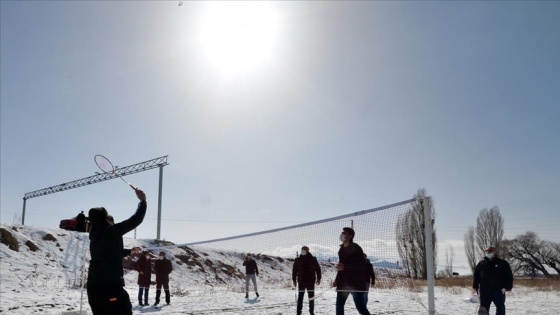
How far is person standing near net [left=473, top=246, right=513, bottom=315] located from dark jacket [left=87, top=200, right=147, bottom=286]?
7591mm

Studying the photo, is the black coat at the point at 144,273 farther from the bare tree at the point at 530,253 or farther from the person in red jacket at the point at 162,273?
the bare tree at the point at 530,253

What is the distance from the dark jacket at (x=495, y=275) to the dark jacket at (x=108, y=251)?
758cm

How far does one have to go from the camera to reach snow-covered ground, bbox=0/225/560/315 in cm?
1213

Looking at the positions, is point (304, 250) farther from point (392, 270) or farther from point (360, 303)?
point (360, 303)

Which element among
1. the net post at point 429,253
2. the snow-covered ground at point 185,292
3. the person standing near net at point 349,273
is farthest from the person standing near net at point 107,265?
the snow-covered ground at point 185,292

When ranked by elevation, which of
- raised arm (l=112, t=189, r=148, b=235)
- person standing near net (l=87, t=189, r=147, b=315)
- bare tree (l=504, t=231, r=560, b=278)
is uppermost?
raised arm (l=112, t=189, r=148, b=235)

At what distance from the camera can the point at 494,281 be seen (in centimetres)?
873

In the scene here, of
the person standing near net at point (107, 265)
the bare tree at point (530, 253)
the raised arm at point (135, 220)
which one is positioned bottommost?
the bare tree at point (530, 253)

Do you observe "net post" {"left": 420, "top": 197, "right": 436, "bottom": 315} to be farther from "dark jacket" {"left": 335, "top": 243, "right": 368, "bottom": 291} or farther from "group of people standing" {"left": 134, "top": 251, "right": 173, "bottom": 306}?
"group of people standing" {"left": 134, "top": 251, "right": 173, "bottom": 306}

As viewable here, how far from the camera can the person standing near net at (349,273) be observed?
→ 24.3 feet

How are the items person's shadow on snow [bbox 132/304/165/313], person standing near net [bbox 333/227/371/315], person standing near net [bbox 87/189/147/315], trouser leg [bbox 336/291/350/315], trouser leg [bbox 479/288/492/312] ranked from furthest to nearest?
1. person's shadow on snow [bbox 132/304/165/313]
2. trouser leg [bbox 479/288/492/312]
3. trouser leg [bbox 336/291/350/315]
4. person standing near net [bbox 333/227/371/315]
5. person standing near net [bbox 87/189/147/315]

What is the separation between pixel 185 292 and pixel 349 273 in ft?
41.3

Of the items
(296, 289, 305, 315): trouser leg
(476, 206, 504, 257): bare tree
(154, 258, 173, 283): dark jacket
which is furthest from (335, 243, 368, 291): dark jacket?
(476, 206, 504, 257): bare tree

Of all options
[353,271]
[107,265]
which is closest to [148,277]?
[353,271]
